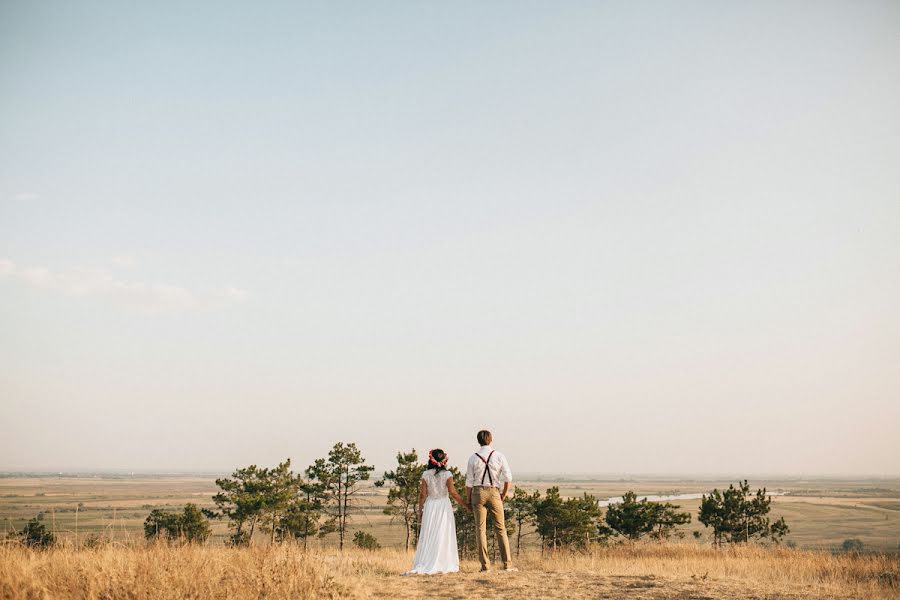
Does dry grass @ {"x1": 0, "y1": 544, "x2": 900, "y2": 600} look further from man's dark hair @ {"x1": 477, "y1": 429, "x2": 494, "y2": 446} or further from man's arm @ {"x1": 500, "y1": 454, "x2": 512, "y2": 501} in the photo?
man's dark hair @ {"x1": 477, "y1": 429, "x2": 494, "y2": 446}

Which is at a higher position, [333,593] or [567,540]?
[333,593]

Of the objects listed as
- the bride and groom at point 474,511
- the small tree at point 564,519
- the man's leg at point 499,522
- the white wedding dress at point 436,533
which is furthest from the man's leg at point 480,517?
the small tree at point 564,519

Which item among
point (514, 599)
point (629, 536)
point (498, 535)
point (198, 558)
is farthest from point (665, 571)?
point (629, 536)

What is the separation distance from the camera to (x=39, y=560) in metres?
9.42

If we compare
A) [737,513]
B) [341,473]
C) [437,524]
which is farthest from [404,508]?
[437,524]

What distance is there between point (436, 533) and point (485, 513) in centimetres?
120

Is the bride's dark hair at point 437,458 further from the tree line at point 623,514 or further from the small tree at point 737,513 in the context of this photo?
the small tree at point 737,513

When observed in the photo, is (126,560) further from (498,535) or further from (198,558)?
(498,535)

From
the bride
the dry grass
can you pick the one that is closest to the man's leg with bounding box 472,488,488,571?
the bride

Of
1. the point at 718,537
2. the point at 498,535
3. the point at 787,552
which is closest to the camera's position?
the point at 498,535

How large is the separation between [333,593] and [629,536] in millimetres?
41005

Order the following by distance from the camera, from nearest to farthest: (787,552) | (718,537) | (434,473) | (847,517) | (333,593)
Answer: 1. (333,593)
2. (434,473)
3. (787,552)
4. (718,537)
5. (847,517)

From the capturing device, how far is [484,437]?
40.1 ft

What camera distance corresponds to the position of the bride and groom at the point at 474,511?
477 inches
